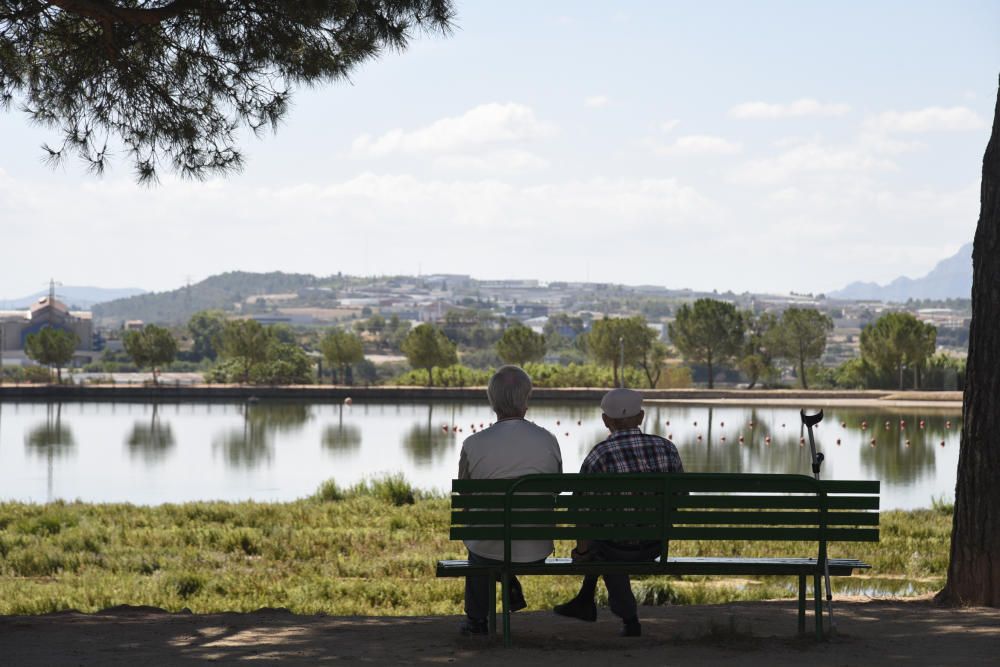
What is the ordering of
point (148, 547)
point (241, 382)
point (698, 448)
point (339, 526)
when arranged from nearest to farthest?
point (148, 547) < point (339, 526) < point (698, 448) < point (241, 382)

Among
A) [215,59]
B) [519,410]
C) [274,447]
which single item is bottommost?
[274,447]

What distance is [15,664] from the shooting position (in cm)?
471

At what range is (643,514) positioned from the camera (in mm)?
4895

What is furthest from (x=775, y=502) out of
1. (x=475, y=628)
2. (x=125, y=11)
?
(x=125, y=11)

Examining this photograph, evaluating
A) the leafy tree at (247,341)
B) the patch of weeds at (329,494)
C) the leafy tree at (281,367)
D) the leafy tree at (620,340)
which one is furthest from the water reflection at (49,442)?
the leafy tree at (620,340)

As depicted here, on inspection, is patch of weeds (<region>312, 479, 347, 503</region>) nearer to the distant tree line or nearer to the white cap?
the white cap

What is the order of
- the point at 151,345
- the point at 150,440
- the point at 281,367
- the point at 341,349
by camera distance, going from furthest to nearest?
the point at 341,349 < the point at 151,345 < the point at 281,367 < the point at 150,440

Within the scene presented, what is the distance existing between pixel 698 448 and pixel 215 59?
66.7ft

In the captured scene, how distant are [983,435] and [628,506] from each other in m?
2.23

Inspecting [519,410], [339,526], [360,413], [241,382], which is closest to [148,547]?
[339,526]

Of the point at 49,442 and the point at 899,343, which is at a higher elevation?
the point at 899,343

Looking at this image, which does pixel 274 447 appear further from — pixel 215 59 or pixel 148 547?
pixel 215 59

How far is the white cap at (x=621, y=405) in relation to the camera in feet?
16.7

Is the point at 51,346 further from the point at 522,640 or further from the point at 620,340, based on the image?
the point at 522,640
